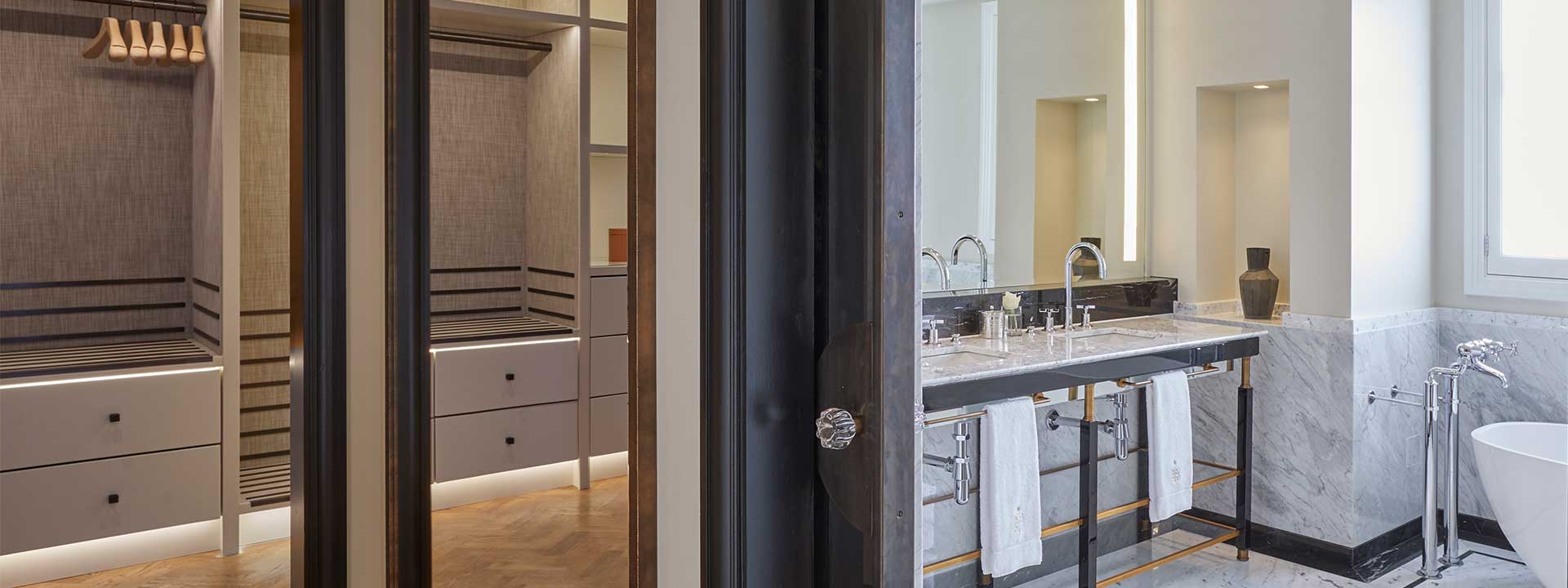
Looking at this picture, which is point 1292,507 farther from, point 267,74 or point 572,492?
point 267,74

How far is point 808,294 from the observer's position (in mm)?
898

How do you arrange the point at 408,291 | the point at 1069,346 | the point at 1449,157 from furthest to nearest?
1. the point at 1449,157
2. the point at 1069,346
3. the point at 408,291

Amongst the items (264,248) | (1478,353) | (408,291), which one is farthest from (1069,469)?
(264,248)

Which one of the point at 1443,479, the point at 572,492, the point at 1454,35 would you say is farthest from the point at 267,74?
the point at 1443,479

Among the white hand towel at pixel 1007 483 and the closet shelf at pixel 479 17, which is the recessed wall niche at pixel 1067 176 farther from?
the closet shelf at pixel 479 17

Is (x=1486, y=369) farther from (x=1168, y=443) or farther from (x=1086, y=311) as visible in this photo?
(x=1086, y=311)

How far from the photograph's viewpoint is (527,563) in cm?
216

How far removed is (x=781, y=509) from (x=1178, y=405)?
2104 millimetres

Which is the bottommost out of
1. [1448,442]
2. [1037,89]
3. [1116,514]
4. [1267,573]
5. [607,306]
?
[1267,573]

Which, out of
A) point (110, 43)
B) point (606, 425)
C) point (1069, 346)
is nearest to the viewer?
point (1069, 346)

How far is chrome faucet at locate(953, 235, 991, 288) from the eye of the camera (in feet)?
9.37

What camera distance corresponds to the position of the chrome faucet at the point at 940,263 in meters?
2.68

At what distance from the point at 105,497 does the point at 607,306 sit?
1563 mm

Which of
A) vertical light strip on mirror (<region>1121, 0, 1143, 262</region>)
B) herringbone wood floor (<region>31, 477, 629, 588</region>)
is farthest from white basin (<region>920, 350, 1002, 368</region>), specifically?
vertical light strip on mirror (<region>1121, 0, 1143, 262</region>)
